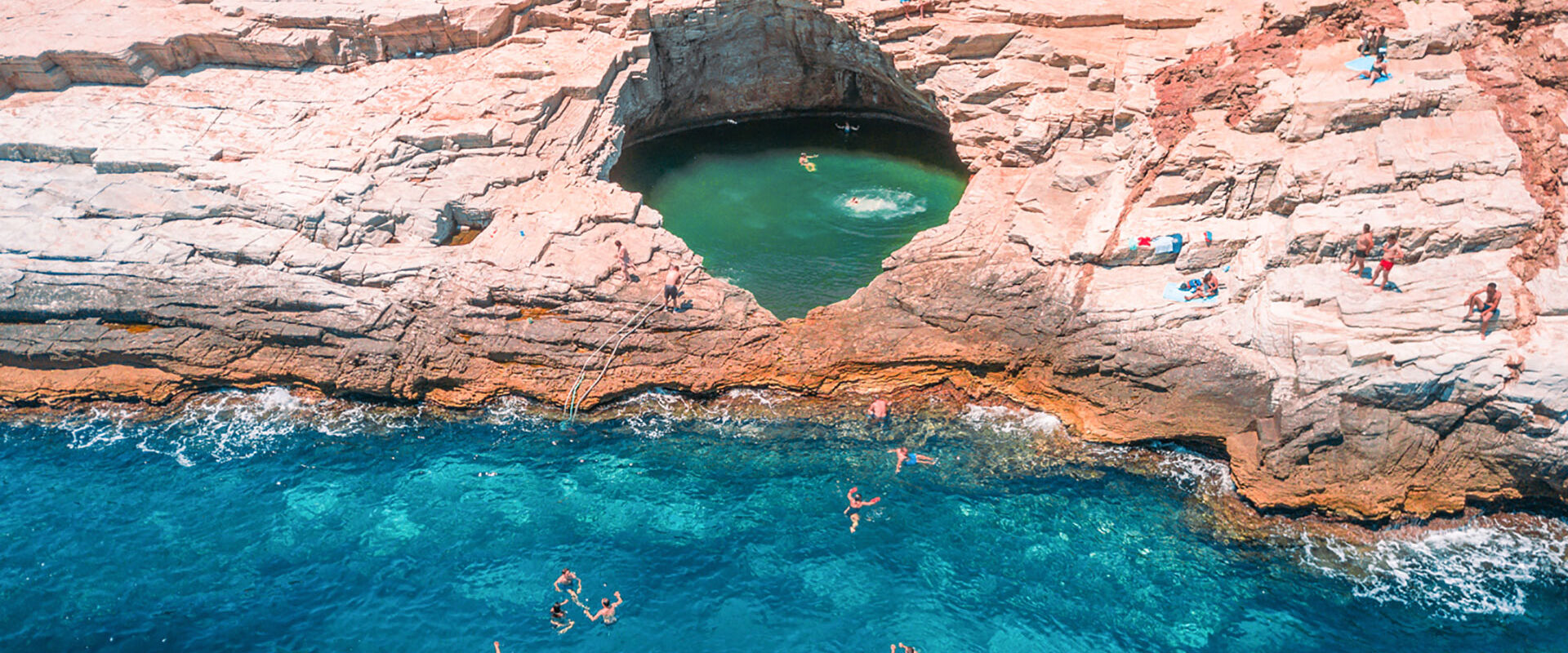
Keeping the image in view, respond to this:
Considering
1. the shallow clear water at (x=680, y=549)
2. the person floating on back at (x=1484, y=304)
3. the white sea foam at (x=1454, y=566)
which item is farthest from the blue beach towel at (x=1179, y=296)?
the white sea foam at (x=1454, y=566)

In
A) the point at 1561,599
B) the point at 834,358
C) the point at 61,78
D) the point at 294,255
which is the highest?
the point at 61,78

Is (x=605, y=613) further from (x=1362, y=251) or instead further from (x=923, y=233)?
(x=1362, y=251)

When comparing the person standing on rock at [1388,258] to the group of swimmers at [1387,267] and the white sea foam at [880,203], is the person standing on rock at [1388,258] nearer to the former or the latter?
the group of swimmers at [1387,267]

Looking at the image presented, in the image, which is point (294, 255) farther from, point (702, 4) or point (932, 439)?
point (932, 439)

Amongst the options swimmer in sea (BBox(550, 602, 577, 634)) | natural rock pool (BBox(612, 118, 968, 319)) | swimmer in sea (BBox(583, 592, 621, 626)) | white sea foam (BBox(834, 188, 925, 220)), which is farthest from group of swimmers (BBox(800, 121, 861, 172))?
swimmer in sea (BBox(550, 602, 577, 634))

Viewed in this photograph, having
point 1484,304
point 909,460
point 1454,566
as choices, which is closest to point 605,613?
point 909,460

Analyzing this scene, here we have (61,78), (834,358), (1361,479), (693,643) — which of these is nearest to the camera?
(693,643)

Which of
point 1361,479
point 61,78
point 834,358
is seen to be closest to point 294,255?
point 61,78
